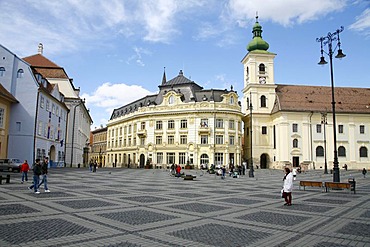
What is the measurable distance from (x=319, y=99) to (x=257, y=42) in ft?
61.0

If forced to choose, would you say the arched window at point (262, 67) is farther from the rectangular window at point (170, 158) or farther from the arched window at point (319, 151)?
the rectangular window at point (170, 158)

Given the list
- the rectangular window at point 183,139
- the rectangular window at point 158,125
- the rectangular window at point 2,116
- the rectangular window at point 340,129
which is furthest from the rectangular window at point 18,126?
the rectangular window at point 340,129

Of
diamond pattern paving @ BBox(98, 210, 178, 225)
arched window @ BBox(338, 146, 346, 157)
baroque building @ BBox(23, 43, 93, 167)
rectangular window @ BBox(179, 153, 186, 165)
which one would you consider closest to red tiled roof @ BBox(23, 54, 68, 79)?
baroque building @ BBox(23, 43, 93, 167)

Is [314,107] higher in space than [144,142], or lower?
higher

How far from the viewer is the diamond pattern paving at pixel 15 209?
10.1m

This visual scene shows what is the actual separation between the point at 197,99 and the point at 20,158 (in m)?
34.6

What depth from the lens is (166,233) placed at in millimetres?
7816

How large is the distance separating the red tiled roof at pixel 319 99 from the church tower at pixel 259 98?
2462 millimetres

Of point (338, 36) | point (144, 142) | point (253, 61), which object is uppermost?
point (253, 61)

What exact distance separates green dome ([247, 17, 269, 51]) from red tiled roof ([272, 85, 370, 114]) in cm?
971

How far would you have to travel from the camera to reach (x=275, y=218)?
10.2 meters

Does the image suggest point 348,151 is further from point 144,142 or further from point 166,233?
point 166,233

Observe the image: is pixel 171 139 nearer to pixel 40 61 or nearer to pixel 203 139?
pixel 203 139

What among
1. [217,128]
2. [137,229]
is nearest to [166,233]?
[137,229]
